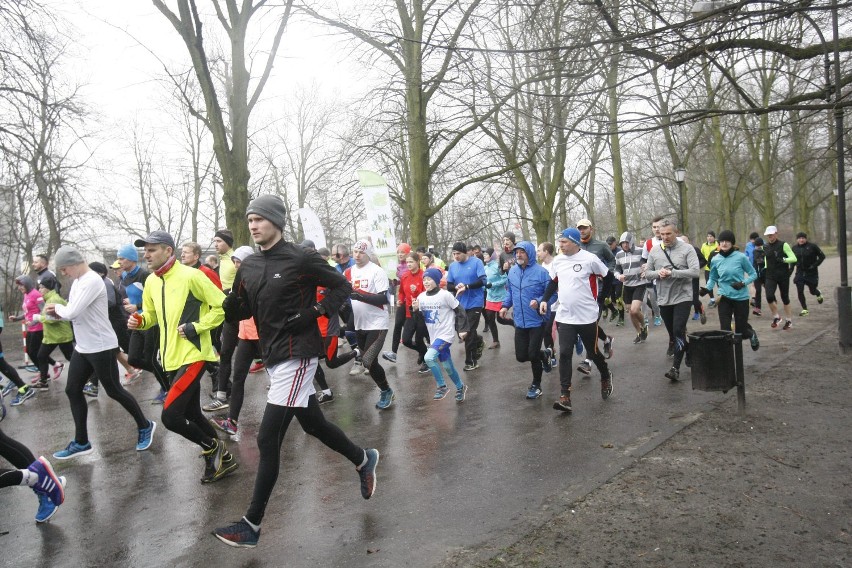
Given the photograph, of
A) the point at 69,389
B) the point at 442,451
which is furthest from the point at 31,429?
the point at 442,451

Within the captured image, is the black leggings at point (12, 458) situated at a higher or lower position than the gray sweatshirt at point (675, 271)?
lower

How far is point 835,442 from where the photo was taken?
5.25 metres

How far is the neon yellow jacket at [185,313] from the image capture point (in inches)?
203

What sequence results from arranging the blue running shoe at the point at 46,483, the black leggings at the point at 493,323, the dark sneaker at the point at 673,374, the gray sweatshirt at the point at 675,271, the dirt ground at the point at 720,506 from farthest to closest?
the black leggings at the point at 493,323 < the gray sweatshirt at the point at 675,271 < the dark sneaker at the point at 673,374 < the blue running shoe at the point at 46,483 < the dirt ground at the point at 720,506

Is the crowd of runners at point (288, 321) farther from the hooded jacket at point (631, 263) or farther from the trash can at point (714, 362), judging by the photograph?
the trash can at point (714, 362)

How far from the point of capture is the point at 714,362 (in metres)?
5.91

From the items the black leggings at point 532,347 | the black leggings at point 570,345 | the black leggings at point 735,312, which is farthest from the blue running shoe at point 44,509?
the black leggings at point 735,312

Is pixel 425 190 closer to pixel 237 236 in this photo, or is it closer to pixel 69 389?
pixel 237 236

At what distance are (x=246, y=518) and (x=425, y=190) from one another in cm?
1587

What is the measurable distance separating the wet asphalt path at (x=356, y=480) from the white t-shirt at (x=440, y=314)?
83cm

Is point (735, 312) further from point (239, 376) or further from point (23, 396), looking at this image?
point (23, 396)

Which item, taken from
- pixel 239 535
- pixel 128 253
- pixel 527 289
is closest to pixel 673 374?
pixel 527 289

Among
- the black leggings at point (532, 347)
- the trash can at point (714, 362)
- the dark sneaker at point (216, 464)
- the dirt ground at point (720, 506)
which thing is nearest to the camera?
the dirt ground at point (720, 506)

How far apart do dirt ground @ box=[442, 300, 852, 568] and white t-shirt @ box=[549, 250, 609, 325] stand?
1.57m
